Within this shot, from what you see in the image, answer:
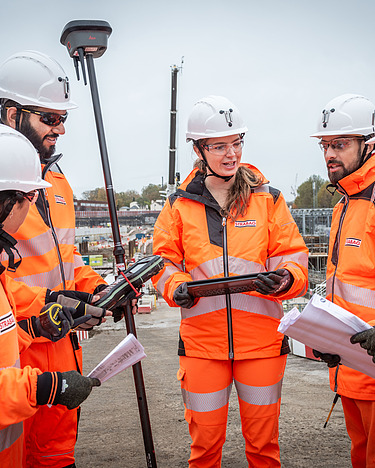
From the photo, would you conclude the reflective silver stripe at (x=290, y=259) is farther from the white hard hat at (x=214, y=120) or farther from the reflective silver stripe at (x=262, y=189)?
the white hard hat at (x=214, y=120)

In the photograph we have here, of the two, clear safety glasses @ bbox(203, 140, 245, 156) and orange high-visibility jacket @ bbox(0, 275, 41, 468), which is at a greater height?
clear safety glasses @ bbox(203, 140, 245, 156)

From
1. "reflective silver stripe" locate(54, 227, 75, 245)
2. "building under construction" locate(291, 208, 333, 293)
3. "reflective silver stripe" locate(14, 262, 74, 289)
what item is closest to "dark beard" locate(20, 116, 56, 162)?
"reflective silver stripe" locate(54, 227, 75, 245)

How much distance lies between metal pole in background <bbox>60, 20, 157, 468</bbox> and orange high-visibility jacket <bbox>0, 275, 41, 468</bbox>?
1233 millimetres

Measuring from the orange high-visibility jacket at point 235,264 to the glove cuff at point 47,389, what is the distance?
129 cm

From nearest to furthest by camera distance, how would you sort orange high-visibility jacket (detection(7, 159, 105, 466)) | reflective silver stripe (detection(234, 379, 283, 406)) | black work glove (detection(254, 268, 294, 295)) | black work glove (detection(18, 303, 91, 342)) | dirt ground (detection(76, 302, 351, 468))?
1. black work glove (detection(18, 303, 91, 342))
2. black work glove (detection(254, 268, 294, 295))
3. orange high-visibility jacket (detection(7, 159, 105, 466))
4. reflective silver stripe (detection(234, 379, 283, 406))
5. dirt ground (detection(76, 302, 351, 468))

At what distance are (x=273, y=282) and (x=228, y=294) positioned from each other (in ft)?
1.37

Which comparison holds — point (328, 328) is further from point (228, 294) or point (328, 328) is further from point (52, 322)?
point (52, 322)

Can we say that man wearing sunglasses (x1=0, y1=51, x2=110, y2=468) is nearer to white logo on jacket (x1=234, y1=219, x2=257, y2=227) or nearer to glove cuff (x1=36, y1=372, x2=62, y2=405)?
glove cuff (x1=36, y1=372, x2=62, y2=405)

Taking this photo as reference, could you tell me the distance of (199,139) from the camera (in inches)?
143

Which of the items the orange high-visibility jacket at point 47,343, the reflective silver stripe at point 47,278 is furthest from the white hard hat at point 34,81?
the reflective silver stripe at point 47,278

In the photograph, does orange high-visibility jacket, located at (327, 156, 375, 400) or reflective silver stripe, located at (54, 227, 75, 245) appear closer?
orange high-visibility jacket, located at (327, 156, 375, 400)

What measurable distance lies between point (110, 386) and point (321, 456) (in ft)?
12.3

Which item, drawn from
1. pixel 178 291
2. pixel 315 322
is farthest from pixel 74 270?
pixel 315 322

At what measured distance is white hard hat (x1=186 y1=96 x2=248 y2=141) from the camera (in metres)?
3.54
